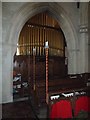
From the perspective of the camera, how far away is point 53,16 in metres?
8.30

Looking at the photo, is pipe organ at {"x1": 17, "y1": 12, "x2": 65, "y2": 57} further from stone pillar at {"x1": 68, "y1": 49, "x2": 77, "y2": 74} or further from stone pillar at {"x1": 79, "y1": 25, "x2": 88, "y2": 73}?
stone pillar at {"x1": 79, "y1": 25, "x2": 88, "y2": 73}

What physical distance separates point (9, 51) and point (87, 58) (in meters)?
3.51

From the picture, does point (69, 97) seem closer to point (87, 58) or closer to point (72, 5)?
point (87, 58)

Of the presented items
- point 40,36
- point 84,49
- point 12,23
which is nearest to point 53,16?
point 40,36

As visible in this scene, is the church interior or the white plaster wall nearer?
the church interior

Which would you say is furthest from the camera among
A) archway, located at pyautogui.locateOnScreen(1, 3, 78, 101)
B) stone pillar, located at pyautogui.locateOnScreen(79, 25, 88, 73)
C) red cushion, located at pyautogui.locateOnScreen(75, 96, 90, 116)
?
stone pillar, located at pyautogui.locateOnScreen(79, 25, 88, 73)

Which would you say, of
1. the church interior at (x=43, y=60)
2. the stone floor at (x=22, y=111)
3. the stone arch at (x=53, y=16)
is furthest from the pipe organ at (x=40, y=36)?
the stone floor at (x=22, y=111)


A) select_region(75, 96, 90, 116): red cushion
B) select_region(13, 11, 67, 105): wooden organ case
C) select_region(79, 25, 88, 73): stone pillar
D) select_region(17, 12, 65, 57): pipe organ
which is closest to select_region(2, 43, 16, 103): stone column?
select_region(13, 11, 67, 105): wooden organ case

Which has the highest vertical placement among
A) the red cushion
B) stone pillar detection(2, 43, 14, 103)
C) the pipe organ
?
the pipe organ

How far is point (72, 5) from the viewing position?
8461 mm

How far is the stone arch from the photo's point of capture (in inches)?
269

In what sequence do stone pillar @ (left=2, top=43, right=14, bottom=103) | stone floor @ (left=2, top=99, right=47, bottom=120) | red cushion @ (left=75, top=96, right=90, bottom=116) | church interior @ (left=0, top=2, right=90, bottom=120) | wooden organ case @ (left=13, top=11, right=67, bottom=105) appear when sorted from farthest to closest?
wooden organ case @ (left=13, top=11, right=67, bottom=105), stone pillar @ (left=2, top=43, right=14, bottom=103), stone floor @ (left=2, top=99, right=47, bottom=120), church interior @ (left=0, top=2, right=90, bottom=120), red cushion @ (left=75, top=96, right=90, bottom=116)

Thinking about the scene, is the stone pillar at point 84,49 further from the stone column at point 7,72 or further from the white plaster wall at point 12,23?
the stone column at point 7,72

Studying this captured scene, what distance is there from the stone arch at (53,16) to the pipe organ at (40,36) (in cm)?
61
